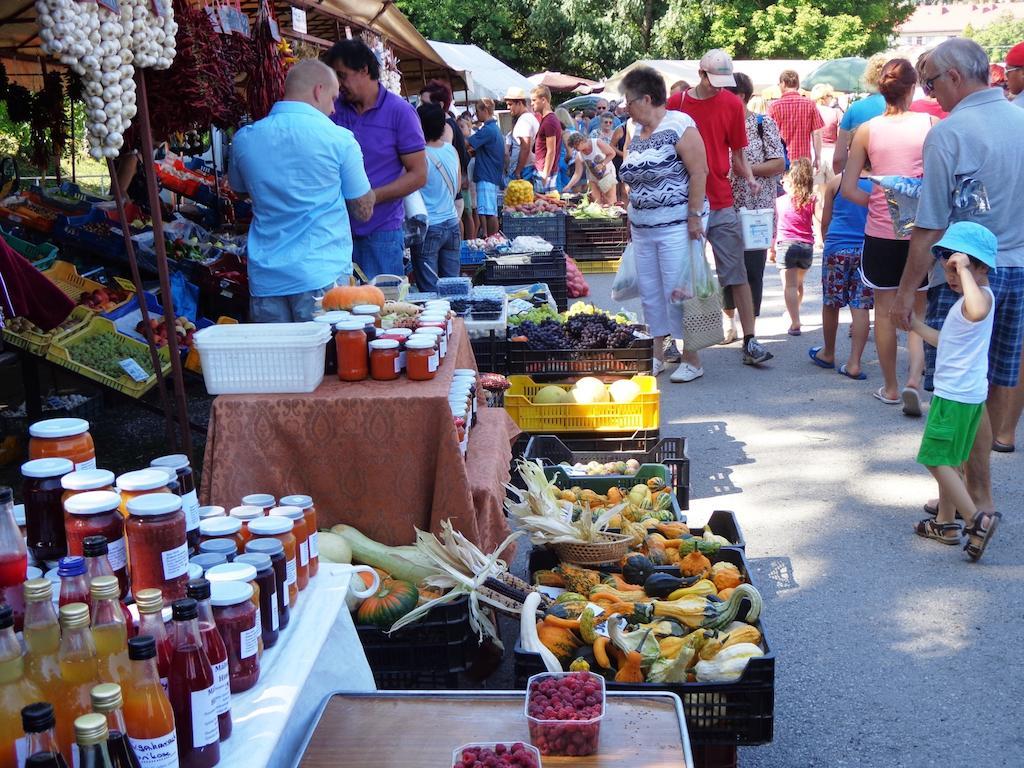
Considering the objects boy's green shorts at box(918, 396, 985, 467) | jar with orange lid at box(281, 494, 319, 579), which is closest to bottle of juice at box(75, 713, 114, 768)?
jar with orange lid at box(281, 494, 319, 579)

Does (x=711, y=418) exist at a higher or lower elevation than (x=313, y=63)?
lower

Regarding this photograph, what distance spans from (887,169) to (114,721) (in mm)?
6064

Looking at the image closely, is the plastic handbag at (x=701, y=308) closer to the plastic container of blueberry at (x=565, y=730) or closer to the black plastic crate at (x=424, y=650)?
the black plastic crate at (x=424, y=650)

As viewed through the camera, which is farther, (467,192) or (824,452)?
(467,192)

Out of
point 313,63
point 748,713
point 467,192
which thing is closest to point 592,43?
point 467,192

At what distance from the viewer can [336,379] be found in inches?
154

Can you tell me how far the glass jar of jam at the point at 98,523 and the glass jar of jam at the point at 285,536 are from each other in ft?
1.43

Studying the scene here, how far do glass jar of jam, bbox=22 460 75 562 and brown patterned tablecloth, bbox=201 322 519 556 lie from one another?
4.58ft

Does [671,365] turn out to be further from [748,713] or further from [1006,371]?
[748,713]

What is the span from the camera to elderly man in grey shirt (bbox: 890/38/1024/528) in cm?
459

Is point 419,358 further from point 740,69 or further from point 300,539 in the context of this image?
point 740,69

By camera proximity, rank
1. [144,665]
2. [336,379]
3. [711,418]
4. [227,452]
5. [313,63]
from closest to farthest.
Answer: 1. [144,665]
2. [227,452]
3. [336,379]
4. [313,63]
5. [711,418]

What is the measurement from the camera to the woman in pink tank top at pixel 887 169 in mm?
6375

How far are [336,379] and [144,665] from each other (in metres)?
2.22
